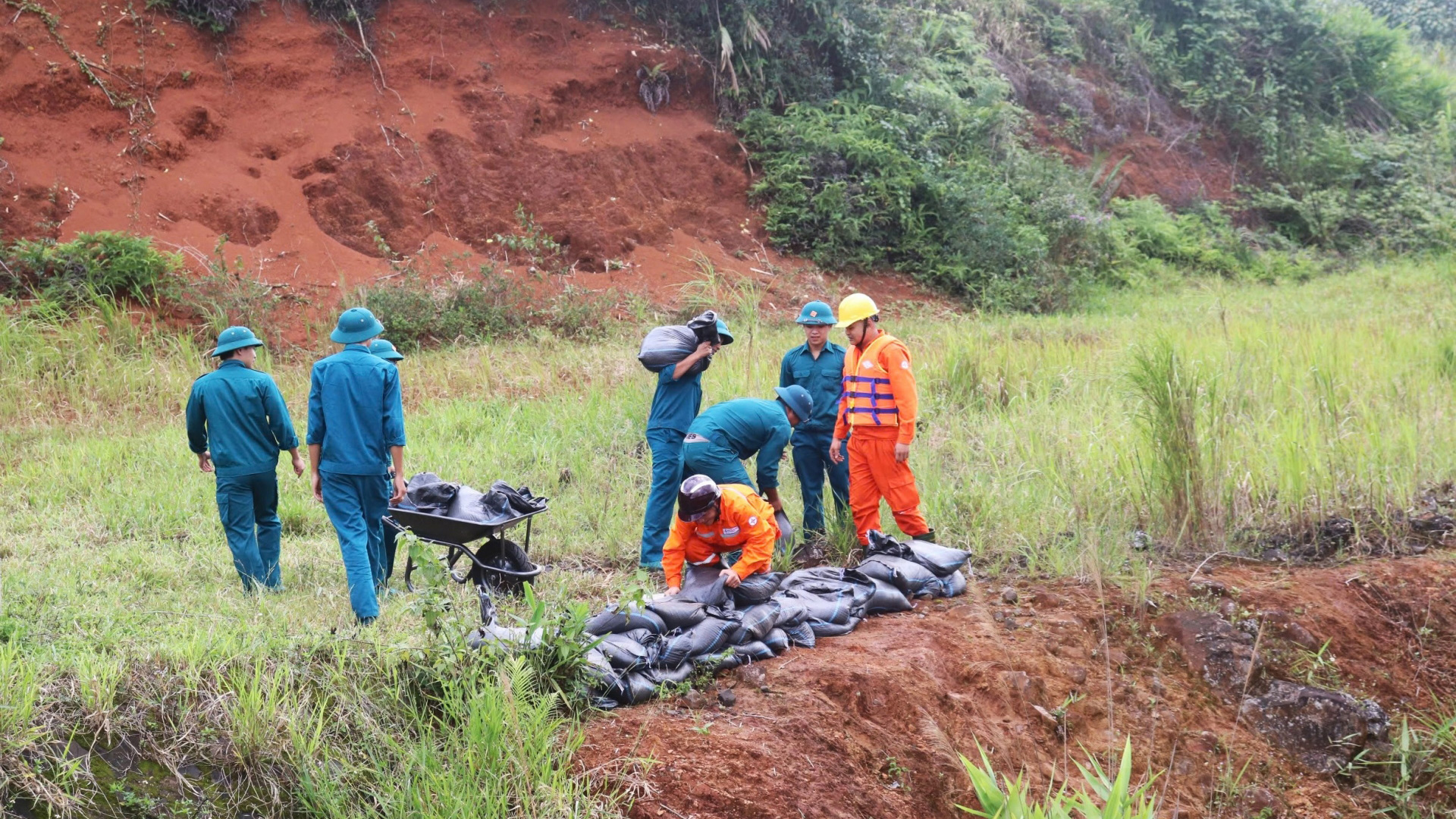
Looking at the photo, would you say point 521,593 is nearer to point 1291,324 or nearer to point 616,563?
point 616,563

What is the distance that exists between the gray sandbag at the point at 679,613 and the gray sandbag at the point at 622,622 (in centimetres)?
3

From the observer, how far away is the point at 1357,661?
5582mm

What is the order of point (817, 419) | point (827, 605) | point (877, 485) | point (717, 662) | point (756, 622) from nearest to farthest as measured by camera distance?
point (717, 662)
point (756, 622)
point (827, 605)
point (877, 485)
point (817, 419)

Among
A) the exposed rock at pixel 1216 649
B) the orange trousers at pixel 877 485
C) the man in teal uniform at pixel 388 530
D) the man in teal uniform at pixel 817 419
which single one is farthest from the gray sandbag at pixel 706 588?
the exposed rock at pixel 1216 649

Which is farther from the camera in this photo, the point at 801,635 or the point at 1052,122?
the point at 1052,122

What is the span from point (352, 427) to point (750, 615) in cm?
223

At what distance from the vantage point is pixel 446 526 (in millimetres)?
5598

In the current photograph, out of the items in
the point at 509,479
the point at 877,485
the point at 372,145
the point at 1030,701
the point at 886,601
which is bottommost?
the point at 509,479

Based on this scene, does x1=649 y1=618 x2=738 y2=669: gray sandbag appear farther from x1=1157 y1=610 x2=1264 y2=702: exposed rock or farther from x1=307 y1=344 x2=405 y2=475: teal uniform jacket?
x1=1157 y1=610 x2=1264 y2=702: exposed rock

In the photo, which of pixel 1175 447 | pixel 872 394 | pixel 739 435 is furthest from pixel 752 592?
pixel 1175 447

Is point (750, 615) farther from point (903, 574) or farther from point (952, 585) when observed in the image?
point (952, 585)

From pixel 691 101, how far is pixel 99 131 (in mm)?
7546

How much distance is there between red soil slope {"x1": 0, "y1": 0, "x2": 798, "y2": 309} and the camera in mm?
12500

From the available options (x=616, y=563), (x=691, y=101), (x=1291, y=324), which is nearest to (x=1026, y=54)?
(x=691, y=101)
